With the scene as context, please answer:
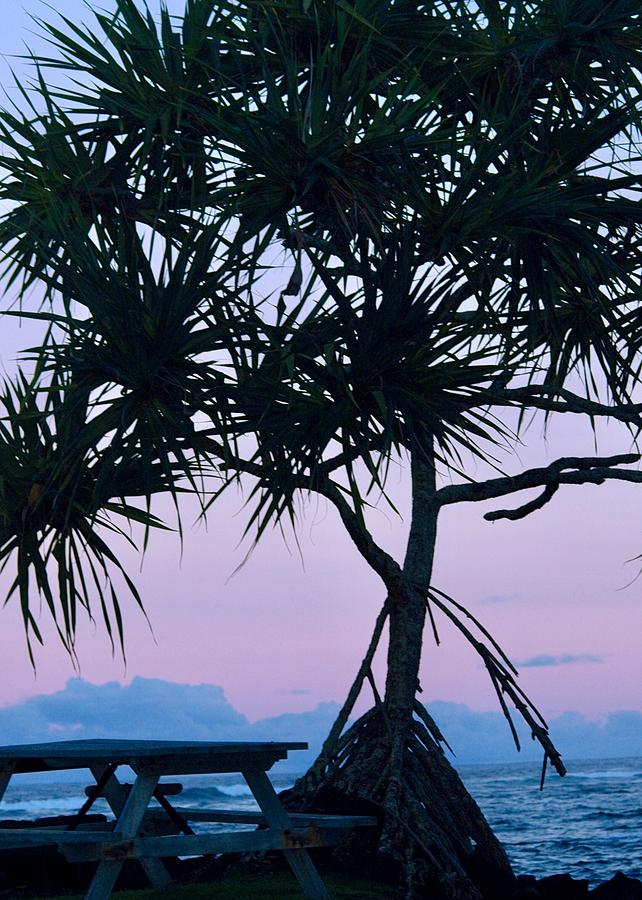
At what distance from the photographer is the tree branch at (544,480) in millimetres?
8445

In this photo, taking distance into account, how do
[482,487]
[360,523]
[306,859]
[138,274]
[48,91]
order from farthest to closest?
[482,487] → [48,91] → [360,523] → [138,274] → [306,859]

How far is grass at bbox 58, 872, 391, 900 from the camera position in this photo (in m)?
6.20

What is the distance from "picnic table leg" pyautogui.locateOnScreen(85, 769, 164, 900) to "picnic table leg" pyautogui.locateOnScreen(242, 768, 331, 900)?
0.52 m

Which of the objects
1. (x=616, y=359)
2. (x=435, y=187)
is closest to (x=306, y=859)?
(x=435, y=187)

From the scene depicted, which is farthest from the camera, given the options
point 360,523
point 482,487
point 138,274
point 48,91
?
point 482,487

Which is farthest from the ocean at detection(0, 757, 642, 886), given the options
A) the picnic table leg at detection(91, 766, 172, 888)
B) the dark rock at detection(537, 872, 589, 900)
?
the picnic table leg at detection(91, 766, 172, 888)

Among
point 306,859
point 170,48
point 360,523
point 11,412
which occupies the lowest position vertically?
point 306,859

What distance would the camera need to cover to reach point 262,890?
6406mm

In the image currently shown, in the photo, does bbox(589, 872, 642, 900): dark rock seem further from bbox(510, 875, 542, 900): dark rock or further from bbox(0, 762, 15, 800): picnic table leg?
bbox(0, 762, 15, 800): picnic table leg

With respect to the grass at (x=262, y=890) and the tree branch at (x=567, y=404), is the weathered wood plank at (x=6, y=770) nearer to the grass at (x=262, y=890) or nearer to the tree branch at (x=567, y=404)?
the grass at (x=262, y=890)

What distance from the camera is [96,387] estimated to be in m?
6.98

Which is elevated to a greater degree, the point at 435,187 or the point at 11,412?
the point at 435,187

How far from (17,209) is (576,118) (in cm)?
434

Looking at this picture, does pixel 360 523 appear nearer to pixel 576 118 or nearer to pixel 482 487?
pixel 482 487
